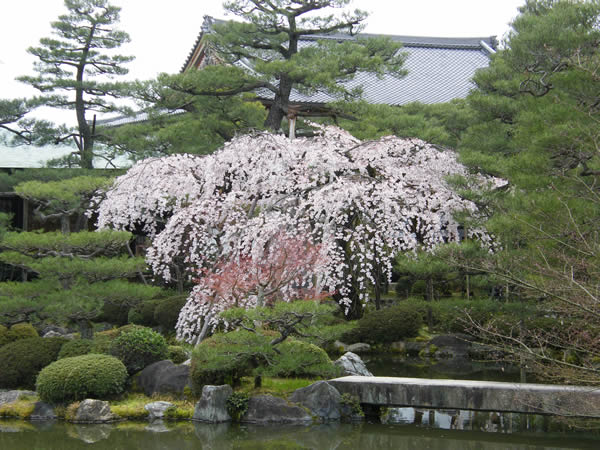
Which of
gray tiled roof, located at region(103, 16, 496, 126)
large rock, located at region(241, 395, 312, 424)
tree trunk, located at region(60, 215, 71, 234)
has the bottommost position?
large rock, located at region(241, 395, 312, 424)

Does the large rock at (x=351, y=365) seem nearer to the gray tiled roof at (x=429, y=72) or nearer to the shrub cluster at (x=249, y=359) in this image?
the shrub cluster at (x=249, y=359)

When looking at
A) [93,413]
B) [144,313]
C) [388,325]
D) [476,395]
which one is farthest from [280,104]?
[476,395]

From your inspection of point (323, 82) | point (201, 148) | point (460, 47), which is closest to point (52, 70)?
point (201, 148)

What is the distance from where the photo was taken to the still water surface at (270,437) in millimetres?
7195

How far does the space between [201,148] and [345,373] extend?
686 centimetres

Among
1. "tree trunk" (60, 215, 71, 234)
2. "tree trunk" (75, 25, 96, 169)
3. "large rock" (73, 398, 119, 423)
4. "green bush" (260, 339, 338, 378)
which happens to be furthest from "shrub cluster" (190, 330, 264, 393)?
"tree trunk" (75, 25, 96, 169)

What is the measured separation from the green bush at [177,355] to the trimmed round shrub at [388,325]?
172 inches

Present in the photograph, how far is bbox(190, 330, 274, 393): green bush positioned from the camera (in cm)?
800

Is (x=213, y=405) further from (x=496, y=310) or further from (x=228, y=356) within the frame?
(x=496, y=310)

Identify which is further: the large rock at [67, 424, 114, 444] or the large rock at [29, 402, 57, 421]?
the large rock at [29, 402, 57, 421]

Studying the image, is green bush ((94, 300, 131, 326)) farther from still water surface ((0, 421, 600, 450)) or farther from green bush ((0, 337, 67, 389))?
still water surface ((0, 421, 600, 450))

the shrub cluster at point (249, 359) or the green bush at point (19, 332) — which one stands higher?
the shrub cluster at point (249, 359)

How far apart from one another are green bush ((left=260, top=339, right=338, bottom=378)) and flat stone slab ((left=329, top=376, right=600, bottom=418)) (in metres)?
0.22

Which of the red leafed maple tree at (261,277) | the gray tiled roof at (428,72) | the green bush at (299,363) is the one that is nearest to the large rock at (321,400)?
the green bush at (299,363)
